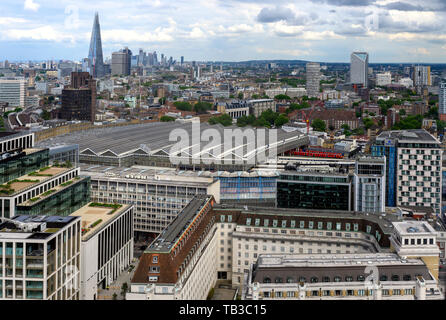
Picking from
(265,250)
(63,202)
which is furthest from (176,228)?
(63,202)

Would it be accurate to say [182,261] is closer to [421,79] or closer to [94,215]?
[94,215]

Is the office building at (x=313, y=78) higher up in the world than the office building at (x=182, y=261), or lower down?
higher up

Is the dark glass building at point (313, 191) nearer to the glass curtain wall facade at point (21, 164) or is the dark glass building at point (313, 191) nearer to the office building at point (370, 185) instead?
the office building at point (370, 185)

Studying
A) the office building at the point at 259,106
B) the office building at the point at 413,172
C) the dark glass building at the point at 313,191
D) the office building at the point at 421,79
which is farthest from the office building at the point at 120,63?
the dark glass building at the point at 313,191

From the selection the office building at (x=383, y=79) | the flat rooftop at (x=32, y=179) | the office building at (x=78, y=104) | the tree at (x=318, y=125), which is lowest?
the flat rooftop at (x=32, y=179)

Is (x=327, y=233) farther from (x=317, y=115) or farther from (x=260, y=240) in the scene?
(x=317, y=115)

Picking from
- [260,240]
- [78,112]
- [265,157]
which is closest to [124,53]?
[78,112]
